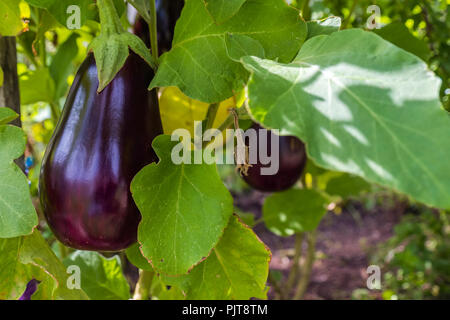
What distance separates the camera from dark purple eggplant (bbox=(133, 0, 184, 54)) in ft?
1.83

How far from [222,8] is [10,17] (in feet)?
0.78

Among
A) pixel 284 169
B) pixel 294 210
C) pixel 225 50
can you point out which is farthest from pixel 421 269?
pixel 225 50

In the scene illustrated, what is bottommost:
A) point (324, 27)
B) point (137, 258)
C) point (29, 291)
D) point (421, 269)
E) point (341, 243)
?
point (341, 243)

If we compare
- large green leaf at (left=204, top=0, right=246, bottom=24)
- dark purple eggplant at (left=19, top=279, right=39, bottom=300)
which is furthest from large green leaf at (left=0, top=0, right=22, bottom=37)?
dark purple eggplant at (left=19, top=279, right=39, bottom=300)

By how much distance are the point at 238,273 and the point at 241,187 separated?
1.70 metres

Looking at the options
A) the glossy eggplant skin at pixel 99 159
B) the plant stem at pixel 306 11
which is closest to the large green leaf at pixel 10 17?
the glossy eggplant skin at pixel 99 159

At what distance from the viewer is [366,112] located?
30 centimetres

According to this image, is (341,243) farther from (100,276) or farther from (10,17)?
(10,17)

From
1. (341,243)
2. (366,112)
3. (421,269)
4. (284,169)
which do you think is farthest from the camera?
(341,243)

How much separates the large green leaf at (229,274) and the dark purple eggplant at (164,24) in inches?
9.2

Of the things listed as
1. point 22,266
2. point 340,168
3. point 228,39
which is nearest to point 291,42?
point 228,39

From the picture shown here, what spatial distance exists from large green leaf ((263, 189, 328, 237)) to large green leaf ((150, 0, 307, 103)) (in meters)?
0.51

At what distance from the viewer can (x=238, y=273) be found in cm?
51

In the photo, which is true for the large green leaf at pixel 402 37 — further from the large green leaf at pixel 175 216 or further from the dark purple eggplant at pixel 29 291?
the dark purple eggplant at pixel 29 291
